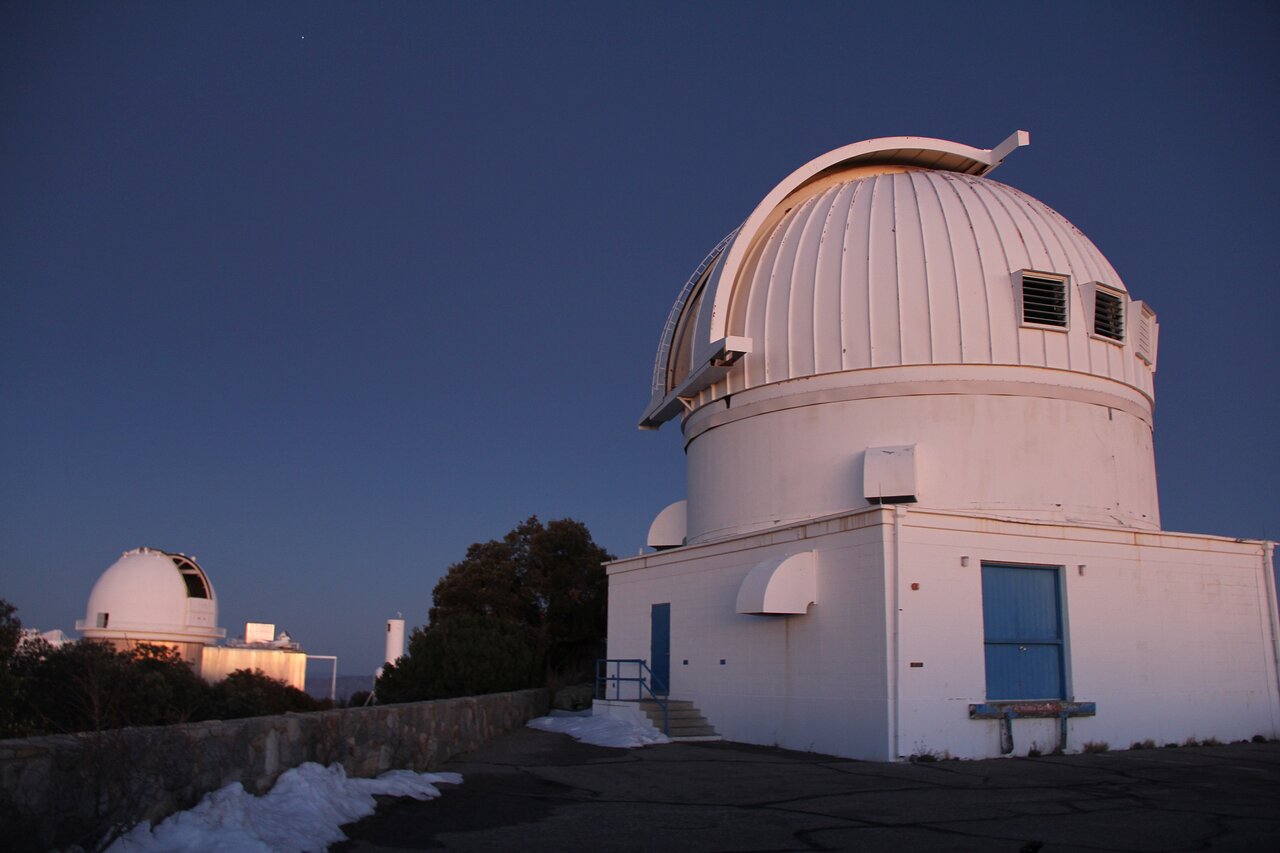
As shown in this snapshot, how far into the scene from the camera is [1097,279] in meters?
17.8

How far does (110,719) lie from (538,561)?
23.1 metres

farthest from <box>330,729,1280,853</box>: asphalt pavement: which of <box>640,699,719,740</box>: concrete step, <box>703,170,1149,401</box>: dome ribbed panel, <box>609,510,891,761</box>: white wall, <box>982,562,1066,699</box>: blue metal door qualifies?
<box>703,170,1149,401</box>: dome ribbed panel

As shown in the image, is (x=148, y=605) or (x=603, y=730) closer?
(x=603, y=730)

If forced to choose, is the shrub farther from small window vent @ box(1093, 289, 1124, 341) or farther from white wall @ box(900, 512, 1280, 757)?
small window vent @ box(1093, 289, 1124, 341)

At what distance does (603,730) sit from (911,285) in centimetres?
880

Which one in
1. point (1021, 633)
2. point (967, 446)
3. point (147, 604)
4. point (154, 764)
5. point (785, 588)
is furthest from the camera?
point (147, 604)

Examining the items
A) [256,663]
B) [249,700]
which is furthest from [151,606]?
[249,700]

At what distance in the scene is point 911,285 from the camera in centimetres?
1661

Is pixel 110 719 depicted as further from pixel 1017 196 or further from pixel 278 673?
pixel 278 673

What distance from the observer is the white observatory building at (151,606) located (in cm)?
3906

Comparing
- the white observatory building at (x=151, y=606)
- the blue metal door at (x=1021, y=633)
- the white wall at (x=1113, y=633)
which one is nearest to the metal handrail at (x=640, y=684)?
the white wall at (x=1113, y=633)

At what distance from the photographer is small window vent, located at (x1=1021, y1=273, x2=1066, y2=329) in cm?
1652

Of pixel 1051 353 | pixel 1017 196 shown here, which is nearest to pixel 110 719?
pixel 1051 353

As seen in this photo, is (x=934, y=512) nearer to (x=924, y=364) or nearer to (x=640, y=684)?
(x=924, y=364)
